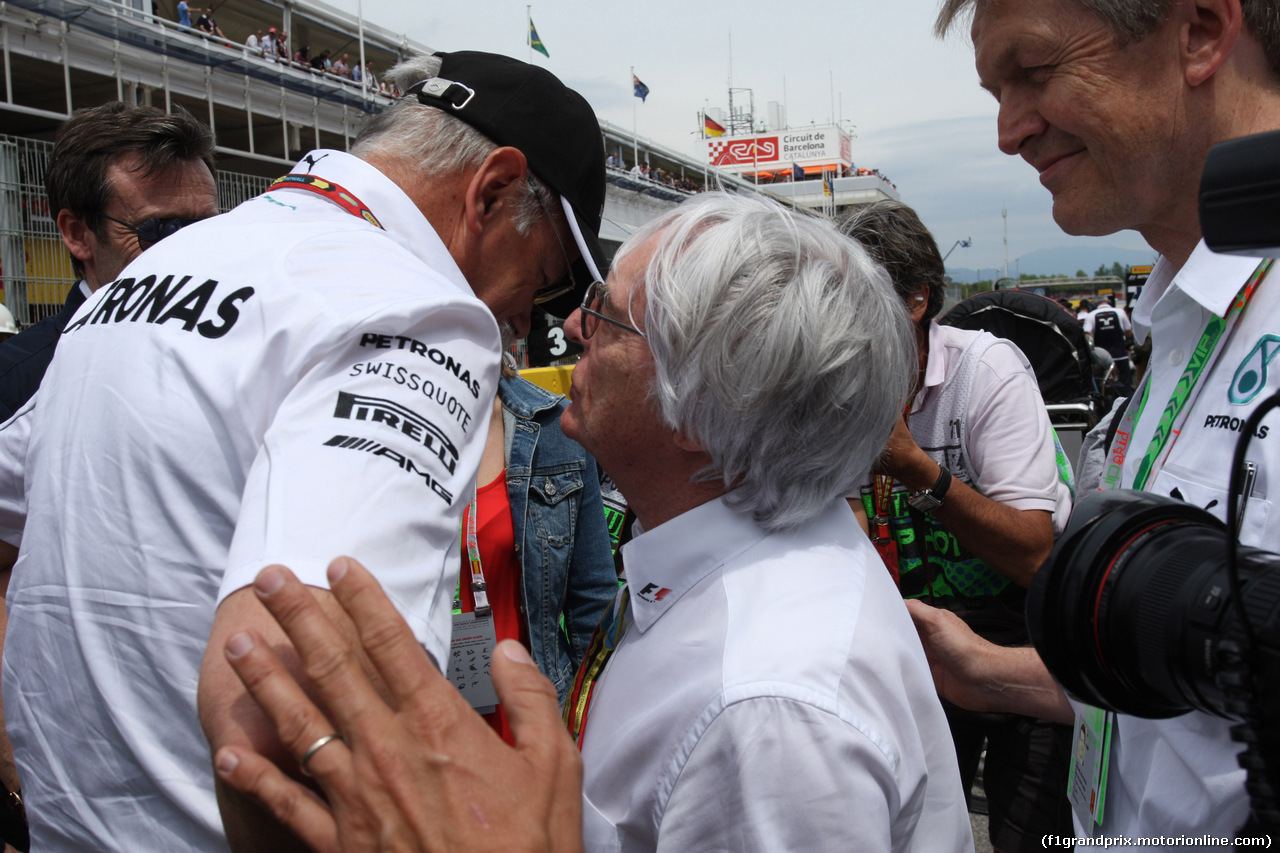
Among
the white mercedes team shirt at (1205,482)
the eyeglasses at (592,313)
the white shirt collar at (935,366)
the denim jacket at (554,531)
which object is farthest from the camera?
the white shirt collar at (935,366)

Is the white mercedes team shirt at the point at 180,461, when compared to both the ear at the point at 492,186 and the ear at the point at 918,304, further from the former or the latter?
the ear at the point at 918,304

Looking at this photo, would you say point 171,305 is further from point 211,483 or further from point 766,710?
point 766,710

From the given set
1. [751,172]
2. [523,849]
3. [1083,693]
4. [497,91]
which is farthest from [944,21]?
[751,172]

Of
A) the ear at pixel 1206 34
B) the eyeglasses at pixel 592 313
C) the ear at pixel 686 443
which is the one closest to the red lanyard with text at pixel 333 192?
the eyeglasses at pixel 592 313

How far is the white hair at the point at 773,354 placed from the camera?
58.6 inches

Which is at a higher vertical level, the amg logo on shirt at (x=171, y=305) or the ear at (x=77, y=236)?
the ear at (x=77, y=236)

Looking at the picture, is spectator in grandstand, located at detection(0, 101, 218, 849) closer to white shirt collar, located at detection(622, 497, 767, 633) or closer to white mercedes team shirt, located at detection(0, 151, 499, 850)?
white mercedes team shirt, located at detection(0, 151, 499, 850)

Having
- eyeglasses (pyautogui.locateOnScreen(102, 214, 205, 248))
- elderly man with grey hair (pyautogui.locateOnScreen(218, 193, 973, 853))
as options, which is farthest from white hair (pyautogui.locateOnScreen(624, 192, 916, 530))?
eyeglasses (pyautogui.locateOnScreen(102, 214, 205, 248))

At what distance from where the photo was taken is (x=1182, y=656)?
2.98 ft

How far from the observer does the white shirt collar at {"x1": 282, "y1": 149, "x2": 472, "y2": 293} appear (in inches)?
54.4

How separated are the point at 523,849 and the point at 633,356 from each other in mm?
1081

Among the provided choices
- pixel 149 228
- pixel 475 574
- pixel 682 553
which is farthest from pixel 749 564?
pixel 149 228

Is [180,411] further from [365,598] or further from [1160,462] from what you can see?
[1160,462]

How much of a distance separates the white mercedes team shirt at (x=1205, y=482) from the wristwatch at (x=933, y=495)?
0.99 metres
